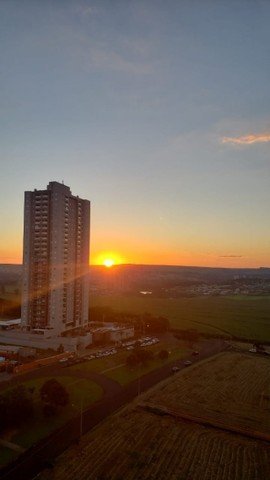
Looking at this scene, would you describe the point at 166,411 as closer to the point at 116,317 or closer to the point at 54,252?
the point at 54,252

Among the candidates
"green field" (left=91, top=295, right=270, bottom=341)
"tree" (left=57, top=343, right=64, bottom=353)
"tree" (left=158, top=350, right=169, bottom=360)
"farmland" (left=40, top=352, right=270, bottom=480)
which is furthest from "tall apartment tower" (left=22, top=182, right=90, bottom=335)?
"green field" (left=91, top=295, right=270, bottom=341)

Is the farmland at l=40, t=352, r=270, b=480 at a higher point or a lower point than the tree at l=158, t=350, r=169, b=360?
lower

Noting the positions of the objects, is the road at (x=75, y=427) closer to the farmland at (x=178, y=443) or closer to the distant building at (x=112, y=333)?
the farmland at (x=178, y=443)

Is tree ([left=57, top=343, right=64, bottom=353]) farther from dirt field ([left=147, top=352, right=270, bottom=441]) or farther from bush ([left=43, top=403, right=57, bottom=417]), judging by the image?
bush ([left=43, top=403, right=57, bottom=417])

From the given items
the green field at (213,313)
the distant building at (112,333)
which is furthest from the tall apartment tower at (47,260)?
the green field at (213,313)

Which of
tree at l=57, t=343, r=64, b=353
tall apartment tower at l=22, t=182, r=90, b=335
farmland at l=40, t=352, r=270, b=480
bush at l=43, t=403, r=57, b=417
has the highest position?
tall apartment tower at l=22, t=182, r=90, b=335
